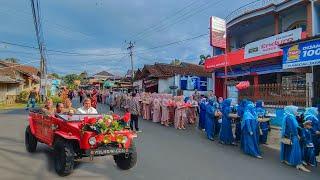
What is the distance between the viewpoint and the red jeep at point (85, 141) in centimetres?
771

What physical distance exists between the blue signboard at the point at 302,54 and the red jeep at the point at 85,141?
40.3 ft

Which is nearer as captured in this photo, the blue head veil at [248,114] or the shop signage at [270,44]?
the blue head veil at [248,114]

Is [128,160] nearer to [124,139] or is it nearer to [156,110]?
[124,139]

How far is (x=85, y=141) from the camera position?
7.68 meters

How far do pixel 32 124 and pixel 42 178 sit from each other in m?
3.13

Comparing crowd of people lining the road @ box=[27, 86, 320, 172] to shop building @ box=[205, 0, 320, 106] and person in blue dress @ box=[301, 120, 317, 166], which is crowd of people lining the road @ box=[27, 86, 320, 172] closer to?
person in blue dress @ box=[301, 120, 317, 166]

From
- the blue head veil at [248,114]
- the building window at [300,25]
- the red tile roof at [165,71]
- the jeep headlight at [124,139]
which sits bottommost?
the jeep headlight at [124,139]

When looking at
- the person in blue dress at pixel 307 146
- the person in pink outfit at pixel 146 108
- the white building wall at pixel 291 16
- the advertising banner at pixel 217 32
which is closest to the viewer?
the person in blue dress at pixel 307 146

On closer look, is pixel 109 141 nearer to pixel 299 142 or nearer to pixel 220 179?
pixel 220 179

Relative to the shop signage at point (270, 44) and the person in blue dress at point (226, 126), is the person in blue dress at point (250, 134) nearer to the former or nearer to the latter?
the person in blue dress at point (226, 126)

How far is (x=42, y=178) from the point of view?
761 centimetres

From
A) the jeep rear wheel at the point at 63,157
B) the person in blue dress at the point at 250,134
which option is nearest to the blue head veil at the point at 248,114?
the person in blue dress at the point at 250,134

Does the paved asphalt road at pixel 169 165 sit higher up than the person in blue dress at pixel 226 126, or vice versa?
the person in blue dress at pixel 226 126

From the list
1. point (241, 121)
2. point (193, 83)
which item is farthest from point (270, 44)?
point (193, 83)
